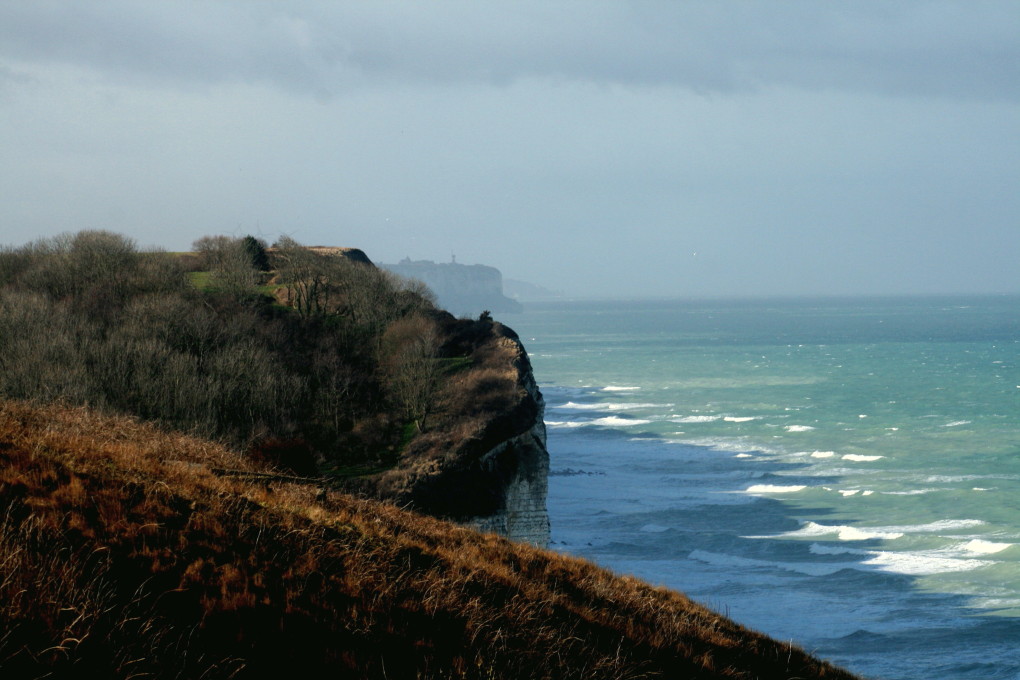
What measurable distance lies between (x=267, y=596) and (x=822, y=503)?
4818 centimetres

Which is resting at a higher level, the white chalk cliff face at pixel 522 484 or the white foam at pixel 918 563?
the white chalk cliff face at pixel 522 484

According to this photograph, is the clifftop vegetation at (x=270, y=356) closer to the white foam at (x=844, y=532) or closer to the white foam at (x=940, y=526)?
the white foam at (x=844, y=532)

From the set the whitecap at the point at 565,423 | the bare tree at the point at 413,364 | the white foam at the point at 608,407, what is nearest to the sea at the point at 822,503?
the white foam at the point at 608,407

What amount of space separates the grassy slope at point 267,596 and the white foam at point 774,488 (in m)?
42.3

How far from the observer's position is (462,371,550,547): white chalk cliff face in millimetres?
41531

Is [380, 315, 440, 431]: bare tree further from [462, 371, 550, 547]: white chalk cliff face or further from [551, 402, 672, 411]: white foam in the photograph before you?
[551, 402, 672, 411]: white foam

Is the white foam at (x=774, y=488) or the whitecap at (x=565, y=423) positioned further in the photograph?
the whitecap at (x=565, y=423)

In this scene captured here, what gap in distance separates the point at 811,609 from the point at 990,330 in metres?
183

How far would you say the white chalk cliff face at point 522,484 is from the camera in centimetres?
4153

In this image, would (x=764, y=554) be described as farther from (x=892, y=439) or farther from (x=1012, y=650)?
(x=892, y=439)

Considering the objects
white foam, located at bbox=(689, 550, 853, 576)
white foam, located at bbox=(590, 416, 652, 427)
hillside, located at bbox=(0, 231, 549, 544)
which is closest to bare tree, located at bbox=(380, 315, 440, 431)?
hillside, located at bbox=(0, 231, 549, 544)

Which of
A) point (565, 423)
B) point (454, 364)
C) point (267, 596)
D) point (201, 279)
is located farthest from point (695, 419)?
point (267, 596)

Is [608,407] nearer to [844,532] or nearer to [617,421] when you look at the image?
[617,421]

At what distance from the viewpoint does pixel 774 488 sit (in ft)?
184
